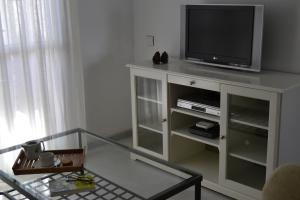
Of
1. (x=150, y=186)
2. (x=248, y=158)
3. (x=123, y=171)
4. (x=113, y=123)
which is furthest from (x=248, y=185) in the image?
(x=113, y=123)

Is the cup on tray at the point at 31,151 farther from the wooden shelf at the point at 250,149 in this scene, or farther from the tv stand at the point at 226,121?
the wooden shelf at the point at 250,149

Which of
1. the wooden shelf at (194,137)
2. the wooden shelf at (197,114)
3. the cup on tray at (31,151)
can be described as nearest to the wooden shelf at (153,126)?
the wooden shelf at (194,137)

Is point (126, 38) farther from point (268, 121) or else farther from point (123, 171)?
point (268, 121)

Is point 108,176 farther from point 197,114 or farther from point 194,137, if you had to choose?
point 197,114

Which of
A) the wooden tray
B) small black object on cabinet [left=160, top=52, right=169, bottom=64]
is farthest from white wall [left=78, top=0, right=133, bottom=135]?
the wooden tray

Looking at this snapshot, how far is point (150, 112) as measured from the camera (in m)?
3.41

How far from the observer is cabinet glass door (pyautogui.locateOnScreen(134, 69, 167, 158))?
3256mm

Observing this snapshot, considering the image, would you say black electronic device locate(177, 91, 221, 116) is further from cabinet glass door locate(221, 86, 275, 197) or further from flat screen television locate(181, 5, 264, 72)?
flat screen television locate(181, 5, 264, 72)

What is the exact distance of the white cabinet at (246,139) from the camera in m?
2.55

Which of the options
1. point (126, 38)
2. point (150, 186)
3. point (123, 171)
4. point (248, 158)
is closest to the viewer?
point (248, 158)

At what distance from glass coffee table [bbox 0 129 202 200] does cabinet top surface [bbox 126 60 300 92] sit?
0.69 meters

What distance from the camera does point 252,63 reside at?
2.83 m

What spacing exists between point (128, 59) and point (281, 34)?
1.63 meters

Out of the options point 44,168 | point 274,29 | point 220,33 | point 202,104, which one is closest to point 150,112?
point 202,104
